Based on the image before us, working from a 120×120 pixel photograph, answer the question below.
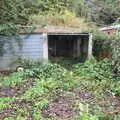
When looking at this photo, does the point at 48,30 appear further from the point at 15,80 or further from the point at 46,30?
the point at 15,80

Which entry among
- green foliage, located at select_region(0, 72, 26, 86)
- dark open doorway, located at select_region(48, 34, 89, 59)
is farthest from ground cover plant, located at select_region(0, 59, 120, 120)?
dark open doorway, located at select_region(48, 34, 89, 59)

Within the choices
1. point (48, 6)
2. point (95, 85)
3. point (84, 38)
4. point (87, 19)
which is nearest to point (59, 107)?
point (95, 85)

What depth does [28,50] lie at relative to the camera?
15789 millimetres

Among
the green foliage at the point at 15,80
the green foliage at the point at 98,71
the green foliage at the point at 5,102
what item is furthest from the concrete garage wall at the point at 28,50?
the green foliage at the point at 5,102

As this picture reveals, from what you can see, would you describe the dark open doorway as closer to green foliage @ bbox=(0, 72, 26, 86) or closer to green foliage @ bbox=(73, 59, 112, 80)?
green foliage @ bbox=(73, 59, 112, 80)

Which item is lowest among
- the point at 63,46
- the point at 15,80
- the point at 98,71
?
the point at 63,46

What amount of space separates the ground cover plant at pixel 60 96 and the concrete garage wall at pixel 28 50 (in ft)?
8.04

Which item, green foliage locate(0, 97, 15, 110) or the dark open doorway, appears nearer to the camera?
green foliage locate(0, 97, 15, 110)

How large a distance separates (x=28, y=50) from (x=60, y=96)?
728cm

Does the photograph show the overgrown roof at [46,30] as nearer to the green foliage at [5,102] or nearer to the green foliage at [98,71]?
the green foliage at [98,71]

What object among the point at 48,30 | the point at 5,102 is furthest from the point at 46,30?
the point at 5,102

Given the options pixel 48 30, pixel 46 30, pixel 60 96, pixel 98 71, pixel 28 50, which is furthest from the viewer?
pixel 48 30

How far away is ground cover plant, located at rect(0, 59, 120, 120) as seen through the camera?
22.9 ft

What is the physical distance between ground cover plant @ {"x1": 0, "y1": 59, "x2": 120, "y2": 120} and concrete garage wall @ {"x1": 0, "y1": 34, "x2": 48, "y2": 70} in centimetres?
245
